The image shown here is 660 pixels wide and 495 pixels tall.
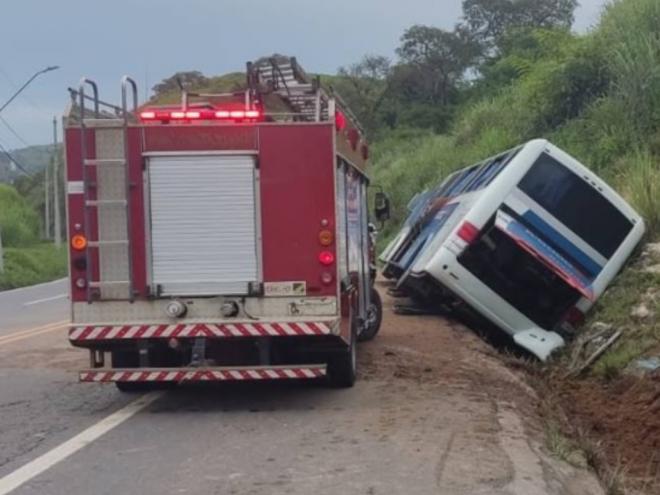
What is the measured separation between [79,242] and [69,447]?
203cm

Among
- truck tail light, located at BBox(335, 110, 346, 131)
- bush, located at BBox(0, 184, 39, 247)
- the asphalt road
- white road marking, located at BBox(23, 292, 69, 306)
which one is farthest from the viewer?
bush, located at BBox(0, 184, 39, 247)

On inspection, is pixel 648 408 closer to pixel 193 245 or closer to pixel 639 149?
pixel 193 245

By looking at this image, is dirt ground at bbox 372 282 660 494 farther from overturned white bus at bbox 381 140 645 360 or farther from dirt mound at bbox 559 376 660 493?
overturned white bus at bbox 381 140 645 360


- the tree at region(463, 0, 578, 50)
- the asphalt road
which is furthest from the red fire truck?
→ the tree at region(463, 0, 578, 50)

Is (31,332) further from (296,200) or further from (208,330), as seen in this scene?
(296,200)

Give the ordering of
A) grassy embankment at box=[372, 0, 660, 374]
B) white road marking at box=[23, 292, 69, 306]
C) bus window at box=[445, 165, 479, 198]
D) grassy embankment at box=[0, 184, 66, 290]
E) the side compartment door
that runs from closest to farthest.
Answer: the side compartment door < grassy embankment at box=[372, 0, 660, 374] < bus window at box=[445, 165, 479, 198] < white road marking at box=[23, 292, 69, 306] < grassy embankment at box=[0, 184, 66, 290]

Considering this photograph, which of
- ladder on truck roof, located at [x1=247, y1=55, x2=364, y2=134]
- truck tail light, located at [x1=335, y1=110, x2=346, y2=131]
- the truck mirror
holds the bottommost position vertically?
the truck mirror

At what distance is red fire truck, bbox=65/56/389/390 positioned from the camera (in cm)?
939

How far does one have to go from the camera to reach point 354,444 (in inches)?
312

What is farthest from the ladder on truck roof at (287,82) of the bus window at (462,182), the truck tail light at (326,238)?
the bus window at (462,182)

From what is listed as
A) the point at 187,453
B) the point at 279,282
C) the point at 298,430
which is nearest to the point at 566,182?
the point at 279,282

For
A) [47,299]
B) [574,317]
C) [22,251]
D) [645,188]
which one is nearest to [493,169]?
[645,188]

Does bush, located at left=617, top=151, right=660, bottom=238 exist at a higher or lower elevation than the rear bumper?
higher

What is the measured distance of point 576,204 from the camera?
14.5 meters
